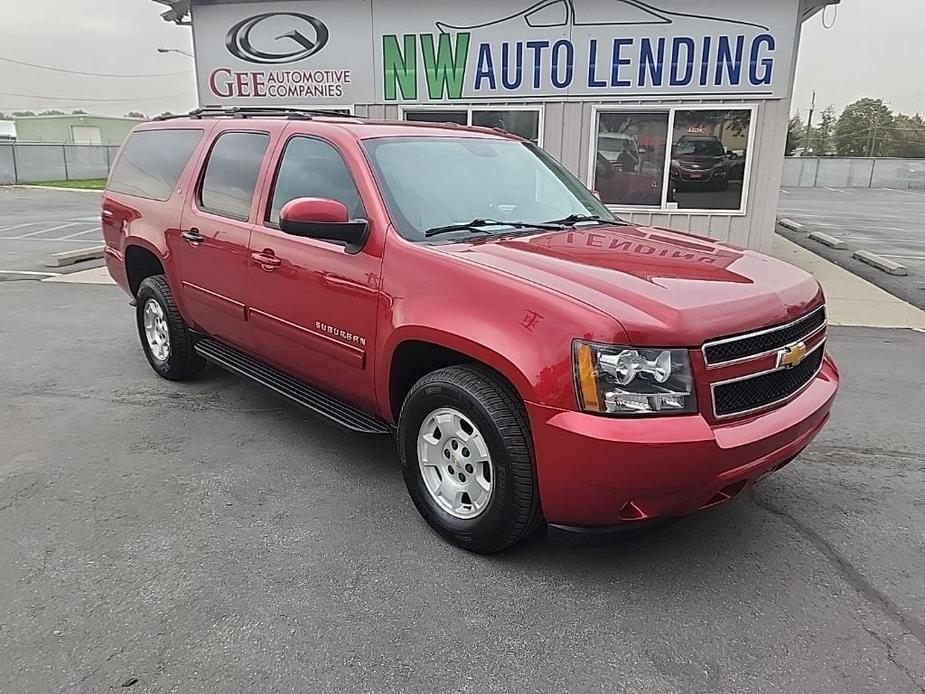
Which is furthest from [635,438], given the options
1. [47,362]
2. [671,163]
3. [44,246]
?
[44,246]

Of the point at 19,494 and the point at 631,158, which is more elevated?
the point at 631,158

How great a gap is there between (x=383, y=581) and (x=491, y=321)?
1.20 m

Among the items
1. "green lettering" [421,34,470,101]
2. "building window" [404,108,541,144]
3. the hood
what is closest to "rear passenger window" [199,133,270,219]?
the hood

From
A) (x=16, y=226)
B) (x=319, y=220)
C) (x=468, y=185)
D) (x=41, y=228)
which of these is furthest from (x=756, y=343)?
(x=16, y=226)

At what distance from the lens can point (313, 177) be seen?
13.3 ft

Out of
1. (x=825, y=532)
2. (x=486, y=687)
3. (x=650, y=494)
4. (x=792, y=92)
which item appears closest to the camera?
(x=486, y=687)

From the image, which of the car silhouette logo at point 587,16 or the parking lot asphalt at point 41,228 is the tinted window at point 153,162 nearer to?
the parking lot asphalt at point 41,228

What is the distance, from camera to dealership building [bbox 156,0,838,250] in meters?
10.4

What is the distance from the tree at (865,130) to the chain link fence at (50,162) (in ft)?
195

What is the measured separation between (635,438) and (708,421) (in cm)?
33

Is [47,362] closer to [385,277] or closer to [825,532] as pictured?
[385,277]

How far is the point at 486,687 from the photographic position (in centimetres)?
248

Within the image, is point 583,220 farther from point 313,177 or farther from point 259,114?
point 259,114

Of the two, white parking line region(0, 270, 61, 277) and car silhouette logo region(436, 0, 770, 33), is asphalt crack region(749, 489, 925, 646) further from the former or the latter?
white parking line region(0, 270, 61, 277)
